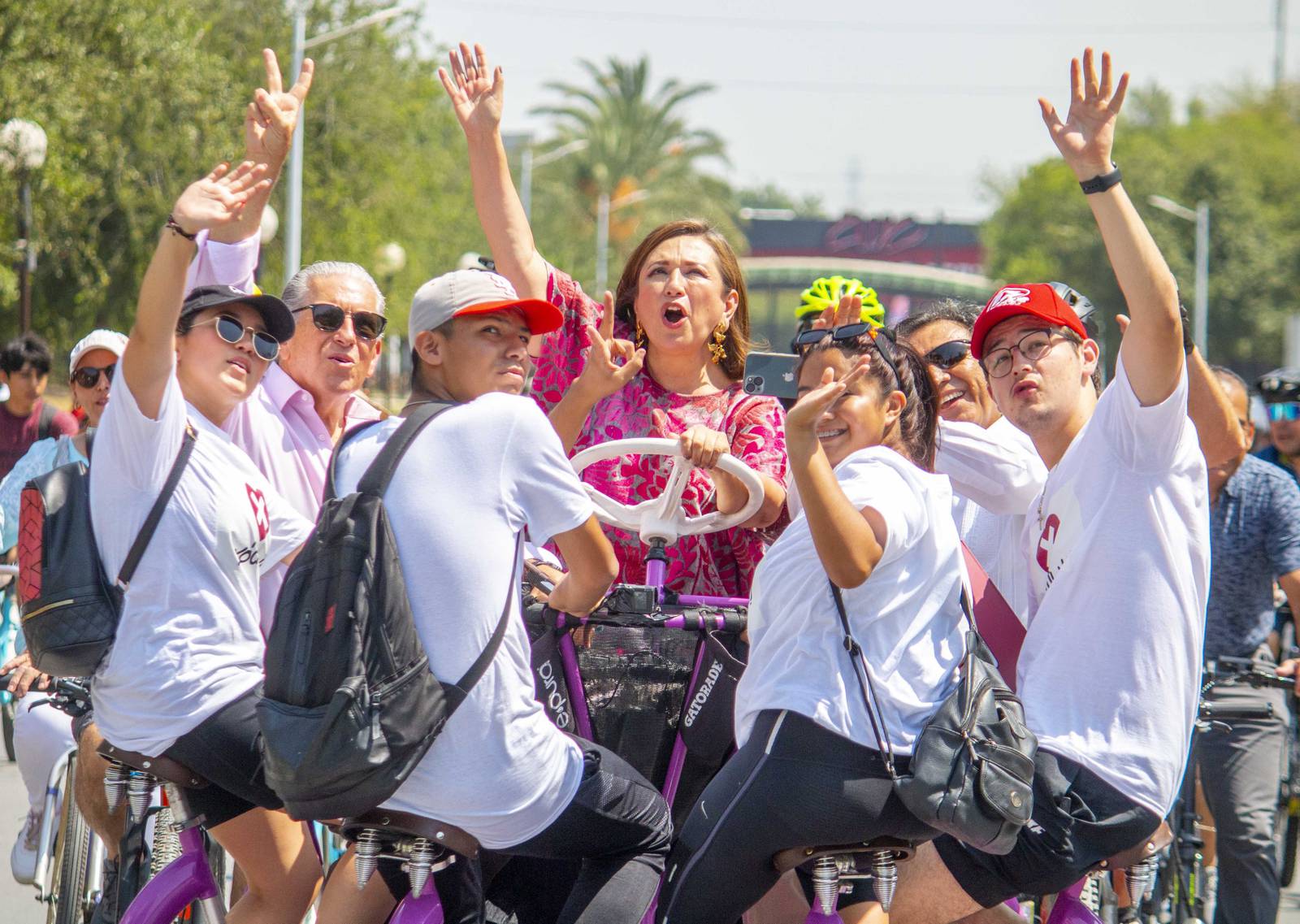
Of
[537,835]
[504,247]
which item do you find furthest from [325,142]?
[537,835]

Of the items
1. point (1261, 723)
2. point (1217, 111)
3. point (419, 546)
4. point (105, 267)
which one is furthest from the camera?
point (1217, 111)

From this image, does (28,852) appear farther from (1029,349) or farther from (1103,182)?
(1103,182)

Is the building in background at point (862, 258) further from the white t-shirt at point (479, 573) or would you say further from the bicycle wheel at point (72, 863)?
the white t-shirt at point (479, 573)

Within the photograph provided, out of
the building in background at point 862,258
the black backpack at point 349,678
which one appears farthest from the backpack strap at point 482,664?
the building in background at point 862,258

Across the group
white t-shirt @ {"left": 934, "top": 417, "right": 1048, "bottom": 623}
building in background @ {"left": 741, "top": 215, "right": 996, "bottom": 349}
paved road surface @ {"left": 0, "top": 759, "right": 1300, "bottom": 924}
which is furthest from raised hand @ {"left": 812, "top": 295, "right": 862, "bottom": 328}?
building in background @ {"left": 741, "top": 215, "right": 996, "bottom": 349}

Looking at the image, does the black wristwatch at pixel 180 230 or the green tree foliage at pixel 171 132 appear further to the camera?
the green tree foliage at pixel 171 132

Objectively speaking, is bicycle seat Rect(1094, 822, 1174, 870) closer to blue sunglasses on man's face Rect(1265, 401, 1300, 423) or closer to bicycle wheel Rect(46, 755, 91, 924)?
bicycle wheel Rect(46, 755, 91, 924)

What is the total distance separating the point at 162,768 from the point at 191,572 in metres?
0.50

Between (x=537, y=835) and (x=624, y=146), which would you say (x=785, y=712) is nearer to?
(x=537, y=835)

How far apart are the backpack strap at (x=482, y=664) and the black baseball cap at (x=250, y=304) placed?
122cm

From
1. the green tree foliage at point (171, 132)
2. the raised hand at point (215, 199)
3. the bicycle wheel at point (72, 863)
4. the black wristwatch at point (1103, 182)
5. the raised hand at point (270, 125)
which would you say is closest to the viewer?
the black wristwatch at point (1103, 182)

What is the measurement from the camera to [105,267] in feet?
87.4

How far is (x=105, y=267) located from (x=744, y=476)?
2481cm

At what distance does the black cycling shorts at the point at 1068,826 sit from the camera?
3.37 meters
